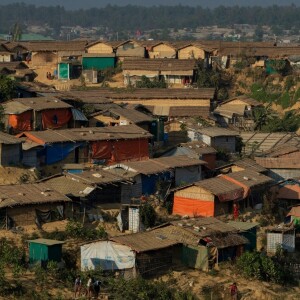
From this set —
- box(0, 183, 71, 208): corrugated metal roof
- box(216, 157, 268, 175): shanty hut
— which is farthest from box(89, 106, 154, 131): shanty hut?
box(0, 183, 71, 208): corrugated metal roof

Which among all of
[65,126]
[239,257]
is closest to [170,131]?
[65,126]

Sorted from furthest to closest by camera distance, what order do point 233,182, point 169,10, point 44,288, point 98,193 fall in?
point 169,10 → point 233,182 → point 98,193 → point 44,288

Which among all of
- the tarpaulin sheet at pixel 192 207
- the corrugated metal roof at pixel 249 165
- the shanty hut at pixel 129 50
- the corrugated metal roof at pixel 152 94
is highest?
the shanty hut at pixel 129 50

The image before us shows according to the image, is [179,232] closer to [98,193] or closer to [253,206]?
[98,193]

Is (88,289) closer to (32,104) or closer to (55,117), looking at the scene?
(32,104)

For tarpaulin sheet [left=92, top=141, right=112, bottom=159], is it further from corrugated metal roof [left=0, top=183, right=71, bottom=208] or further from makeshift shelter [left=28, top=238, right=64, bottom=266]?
makeshift shelter [left=28, top=238, right=64, bottom=266]

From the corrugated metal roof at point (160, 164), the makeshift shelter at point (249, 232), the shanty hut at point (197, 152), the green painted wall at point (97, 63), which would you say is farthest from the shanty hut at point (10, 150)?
the green painted wall at point (97, 63)

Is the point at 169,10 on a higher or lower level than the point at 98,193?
lower

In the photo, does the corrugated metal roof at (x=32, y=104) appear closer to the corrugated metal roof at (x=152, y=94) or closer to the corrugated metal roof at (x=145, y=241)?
the corrugated metal roof at (x=152, y=94)
